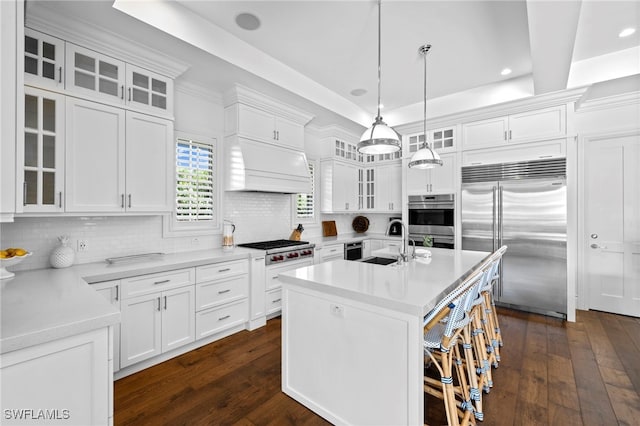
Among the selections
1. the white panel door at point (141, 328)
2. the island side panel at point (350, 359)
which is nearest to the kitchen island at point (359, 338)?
the island side panel at point (350, 359)

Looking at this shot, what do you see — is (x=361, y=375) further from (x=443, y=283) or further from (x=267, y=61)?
(x=267, y=61)

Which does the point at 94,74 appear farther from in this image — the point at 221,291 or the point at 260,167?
the point at 221,291

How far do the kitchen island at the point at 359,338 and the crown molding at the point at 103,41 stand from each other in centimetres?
230

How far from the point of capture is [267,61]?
3172 millimetres

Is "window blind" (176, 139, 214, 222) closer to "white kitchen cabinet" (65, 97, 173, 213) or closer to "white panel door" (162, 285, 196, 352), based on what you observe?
"white kitchen cabinet" (65, 97, 173, 213)

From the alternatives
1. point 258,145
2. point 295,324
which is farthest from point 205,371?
point 258,145

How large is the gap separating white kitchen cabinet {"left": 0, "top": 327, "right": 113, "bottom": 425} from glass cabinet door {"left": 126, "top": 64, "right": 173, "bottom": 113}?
212 cm

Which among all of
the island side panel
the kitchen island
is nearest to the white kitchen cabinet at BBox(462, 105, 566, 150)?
the kitchen island

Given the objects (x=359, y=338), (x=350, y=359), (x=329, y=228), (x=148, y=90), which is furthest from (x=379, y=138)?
(x=329, y=228)

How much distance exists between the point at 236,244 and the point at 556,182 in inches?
161

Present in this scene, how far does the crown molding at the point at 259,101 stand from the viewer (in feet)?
11.1

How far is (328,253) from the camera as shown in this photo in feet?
14.5

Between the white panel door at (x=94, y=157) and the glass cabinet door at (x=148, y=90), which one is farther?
the glass cabinet door at (x=148, y=90)

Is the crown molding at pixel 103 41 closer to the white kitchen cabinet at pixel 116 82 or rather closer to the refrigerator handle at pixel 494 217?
the white kitchen cabinet at pixel 116 82
